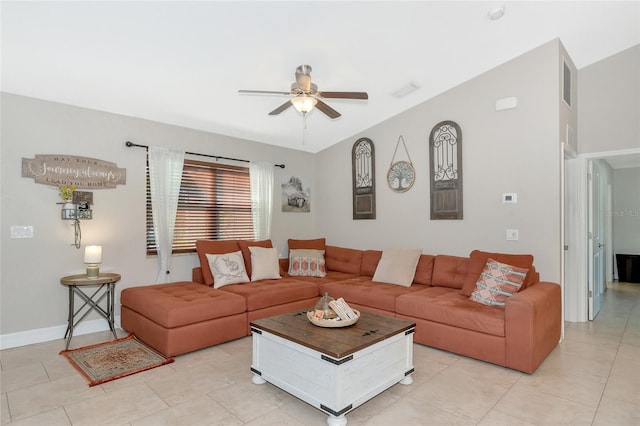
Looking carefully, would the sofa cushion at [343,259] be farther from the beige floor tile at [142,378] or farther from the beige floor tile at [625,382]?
the beige floor tile at [625,382]

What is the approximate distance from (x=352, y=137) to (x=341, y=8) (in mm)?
2819

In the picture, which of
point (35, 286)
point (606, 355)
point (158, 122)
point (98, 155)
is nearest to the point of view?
point (606, 355)

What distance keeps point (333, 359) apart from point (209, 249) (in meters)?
2.73

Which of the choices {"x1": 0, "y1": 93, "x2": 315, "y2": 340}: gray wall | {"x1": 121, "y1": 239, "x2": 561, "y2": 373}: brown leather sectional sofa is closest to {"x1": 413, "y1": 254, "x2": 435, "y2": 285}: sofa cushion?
{"x1": 121, "y1": 239, "x2": 561, "y2": 373}: brown leather sectional sofa

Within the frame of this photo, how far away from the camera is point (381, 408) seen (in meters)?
2.33

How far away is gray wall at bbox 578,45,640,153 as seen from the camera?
13.0 feet

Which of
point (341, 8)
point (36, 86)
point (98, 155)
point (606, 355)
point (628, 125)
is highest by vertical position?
point (341, 8)

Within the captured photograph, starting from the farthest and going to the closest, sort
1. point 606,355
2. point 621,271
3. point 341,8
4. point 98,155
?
point 621,271, point 98,155, point 606,355, point 341,8

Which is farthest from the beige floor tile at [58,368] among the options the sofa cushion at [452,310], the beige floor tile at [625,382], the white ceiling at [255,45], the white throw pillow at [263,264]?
the beige floor tile at [625,382]

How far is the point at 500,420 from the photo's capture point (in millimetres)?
2178

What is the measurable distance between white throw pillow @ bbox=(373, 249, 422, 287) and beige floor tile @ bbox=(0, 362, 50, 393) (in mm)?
3436

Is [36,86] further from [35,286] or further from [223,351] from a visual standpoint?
[223,351]

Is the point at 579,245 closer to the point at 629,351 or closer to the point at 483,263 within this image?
the point at 629,351

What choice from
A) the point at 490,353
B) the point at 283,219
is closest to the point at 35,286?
the point at 283,219
